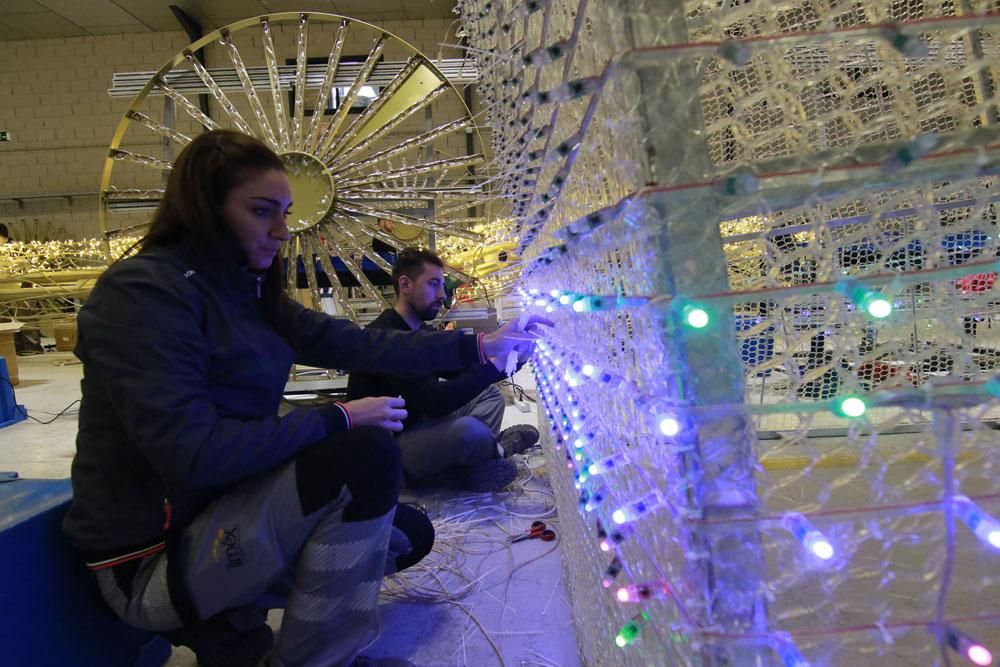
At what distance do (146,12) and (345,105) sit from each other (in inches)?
229

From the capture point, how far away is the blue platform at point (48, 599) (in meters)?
0.87

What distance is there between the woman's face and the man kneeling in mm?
792

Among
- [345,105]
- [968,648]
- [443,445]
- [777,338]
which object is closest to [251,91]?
[345,105]

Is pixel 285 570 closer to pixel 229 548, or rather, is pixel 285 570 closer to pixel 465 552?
pixel 229 548

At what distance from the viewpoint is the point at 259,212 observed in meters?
1.01

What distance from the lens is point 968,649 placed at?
371mm

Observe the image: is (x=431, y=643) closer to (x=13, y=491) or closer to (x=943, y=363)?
(x=13, y=491)

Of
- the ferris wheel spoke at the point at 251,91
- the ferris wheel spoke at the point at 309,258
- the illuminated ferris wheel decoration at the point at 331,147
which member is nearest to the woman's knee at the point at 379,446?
the illuminated ferris wheel decoration at the point at 331,147

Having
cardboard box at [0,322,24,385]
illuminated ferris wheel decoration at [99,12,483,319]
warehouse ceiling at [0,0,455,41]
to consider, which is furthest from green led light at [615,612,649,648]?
warehouse ceiling at [0,0,455,41]

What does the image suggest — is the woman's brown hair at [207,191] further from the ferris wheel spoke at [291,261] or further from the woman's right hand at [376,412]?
the ferris wheel spoke at [291,261]

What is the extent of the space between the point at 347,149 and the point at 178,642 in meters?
2.54

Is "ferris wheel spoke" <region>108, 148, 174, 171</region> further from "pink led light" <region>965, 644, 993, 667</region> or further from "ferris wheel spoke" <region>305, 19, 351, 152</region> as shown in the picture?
"pink led light" <region>965, 644, 993, 667</region>

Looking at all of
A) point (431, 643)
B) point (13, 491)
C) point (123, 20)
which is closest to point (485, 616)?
point (431, 643)

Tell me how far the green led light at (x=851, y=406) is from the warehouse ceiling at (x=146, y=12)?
23.3 feet
